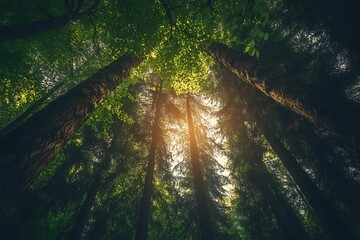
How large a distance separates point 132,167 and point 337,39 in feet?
36.5

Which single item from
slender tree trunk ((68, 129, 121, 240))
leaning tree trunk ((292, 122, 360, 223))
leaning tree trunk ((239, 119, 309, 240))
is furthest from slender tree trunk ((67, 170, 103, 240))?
leaning tree trunk ((292, 122, 360, 223))

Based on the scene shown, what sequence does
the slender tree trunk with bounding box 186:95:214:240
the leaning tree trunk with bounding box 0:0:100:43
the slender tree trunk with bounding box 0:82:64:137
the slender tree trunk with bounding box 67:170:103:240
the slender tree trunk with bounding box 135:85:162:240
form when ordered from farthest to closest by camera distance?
the slender tree trunk with bounding box 0:82:64:137 → the slender tree trunk with bounding box 67:170:103:240 → the slender tree trunk with bounding box 135:85:162:240 → the slender tree trunk with bounding box 186:95:214:240 → the leaning tree trunk with bounding box 0:0:100:43

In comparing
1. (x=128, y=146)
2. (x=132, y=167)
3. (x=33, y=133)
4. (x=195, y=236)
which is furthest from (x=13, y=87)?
(x=195, y=236)

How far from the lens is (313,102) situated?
11.0 feet

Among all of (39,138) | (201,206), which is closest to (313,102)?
(39,138)

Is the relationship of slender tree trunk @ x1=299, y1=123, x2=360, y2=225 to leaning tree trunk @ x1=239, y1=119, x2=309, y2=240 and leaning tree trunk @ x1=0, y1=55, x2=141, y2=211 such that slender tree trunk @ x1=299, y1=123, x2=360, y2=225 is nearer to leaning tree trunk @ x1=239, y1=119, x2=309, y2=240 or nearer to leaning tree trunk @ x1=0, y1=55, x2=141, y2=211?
leaning tree trunk @ x1=239, y1=119, x2=309, y2=240

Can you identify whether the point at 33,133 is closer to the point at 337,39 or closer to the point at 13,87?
the point at 337,39

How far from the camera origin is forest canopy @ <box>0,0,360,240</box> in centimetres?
377

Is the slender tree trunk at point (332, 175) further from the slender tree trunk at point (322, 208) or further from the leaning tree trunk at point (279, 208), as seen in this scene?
the leaning tree trunk at point (279, 208)

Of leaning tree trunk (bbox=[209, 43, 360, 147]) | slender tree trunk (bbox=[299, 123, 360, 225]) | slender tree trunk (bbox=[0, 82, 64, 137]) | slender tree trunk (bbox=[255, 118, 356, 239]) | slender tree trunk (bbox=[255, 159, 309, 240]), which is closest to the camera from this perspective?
leaning tree trunk (bbox=[209, 43, 360, 147])

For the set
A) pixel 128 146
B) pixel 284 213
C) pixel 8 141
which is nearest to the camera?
pixel 8 141

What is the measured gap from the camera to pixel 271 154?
1431cm

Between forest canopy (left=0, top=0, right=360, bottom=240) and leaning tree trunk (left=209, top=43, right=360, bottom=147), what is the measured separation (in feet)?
0.06

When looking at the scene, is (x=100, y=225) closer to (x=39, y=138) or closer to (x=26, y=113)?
(x=26, y=113)
